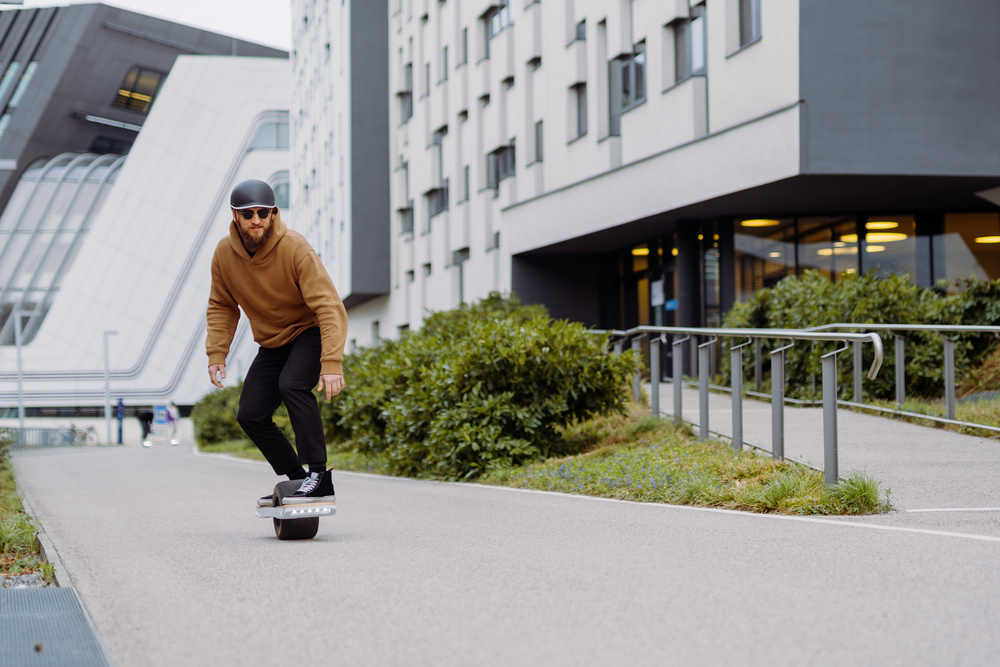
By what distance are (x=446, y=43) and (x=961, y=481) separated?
95.9 feet

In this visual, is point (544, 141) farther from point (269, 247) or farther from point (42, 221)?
point (42, 221)

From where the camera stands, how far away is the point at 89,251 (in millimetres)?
73000

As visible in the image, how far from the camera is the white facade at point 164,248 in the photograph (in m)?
72.1

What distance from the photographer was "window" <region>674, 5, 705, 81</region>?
20578 millimetres

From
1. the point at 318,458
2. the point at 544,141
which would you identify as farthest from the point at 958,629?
the point at 544,141

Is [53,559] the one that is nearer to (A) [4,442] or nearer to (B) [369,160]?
(A) [4,442]

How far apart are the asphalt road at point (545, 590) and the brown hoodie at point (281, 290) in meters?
1.16

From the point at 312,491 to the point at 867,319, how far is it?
10718mm

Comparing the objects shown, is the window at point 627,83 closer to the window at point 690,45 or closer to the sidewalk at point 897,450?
the window at point 690,45

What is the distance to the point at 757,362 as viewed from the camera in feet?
51.2

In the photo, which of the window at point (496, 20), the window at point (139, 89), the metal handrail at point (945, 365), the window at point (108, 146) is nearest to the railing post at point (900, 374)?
the metal handrail at point (945, 365)

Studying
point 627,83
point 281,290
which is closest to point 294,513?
point 281,290

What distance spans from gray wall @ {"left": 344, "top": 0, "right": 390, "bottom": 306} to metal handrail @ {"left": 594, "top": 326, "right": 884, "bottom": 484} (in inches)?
1097

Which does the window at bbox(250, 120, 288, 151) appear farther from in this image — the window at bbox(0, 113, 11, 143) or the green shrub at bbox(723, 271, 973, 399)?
the green shrub at bbox(723, 271, 973, 399)
